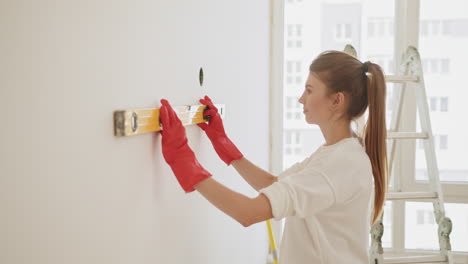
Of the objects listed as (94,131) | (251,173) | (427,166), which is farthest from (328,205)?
(427,166)

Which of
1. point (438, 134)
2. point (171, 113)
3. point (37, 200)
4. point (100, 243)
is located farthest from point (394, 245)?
point (37, 200)

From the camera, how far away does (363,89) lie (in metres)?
1.40

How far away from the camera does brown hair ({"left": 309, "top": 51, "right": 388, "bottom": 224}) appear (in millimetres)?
1360

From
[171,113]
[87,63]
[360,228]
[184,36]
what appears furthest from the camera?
[360,228]

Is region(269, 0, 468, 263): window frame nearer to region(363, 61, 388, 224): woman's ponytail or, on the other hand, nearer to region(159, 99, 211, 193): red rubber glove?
region(363, 61, 388, 224): woman's ponytail

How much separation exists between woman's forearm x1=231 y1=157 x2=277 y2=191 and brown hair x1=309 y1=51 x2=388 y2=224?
361 millimetres

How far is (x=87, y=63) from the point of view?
67 centimetres

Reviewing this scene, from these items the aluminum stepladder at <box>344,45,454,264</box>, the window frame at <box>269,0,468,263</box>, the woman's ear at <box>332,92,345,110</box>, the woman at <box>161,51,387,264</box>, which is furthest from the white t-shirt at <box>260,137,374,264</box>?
the window frame at <box>269,0,468,263</box>

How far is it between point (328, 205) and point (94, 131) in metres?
0.67

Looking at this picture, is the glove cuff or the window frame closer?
the glove cuff

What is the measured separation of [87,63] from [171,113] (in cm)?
37

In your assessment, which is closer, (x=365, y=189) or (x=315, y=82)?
(x=365, y=189)

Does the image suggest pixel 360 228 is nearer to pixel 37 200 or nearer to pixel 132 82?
pixel 132 82

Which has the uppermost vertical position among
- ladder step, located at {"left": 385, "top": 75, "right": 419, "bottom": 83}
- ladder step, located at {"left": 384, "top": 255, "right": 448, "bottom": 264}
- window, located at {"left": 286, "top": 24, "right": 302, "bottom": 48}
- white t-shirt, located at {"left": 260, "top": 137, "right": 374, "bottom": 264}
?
window, located at {"left": 286, "top": 24, "right": 302, "bottom": 48}
